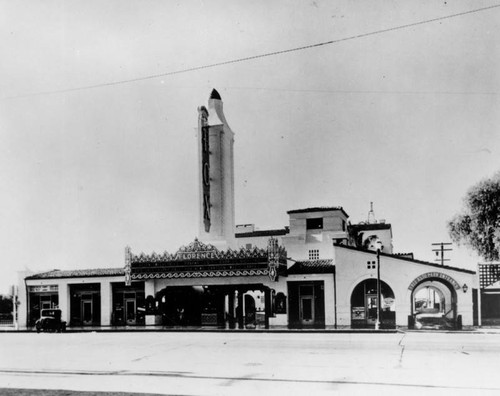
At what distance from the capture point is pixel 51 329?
3522 centimetres

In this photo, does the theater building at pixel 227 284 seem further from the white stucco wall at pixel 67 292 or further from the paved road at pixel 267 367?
the paved road at pixel 267 367

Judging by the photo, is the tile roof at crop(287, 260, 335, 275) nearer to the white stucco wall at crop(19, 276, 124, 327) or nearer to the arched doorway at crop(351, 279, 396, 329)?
the arched doorway at crop(351, 279, 396, 329)

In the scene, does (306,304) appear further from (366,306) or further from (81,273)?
(81,273)

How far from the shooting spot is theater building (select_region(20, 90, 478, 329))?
3409 cm

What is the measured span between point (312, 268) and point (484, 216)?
21.0 m

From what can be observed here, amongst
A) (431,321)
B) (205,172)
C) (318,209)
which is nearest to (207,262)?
(205,172)

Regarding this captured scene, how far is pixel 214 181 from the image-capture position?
40.9 meters

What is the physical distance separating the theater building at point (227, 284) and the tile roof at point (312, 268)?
67 mm

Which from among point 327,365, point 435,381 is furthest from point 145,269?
point 435,381

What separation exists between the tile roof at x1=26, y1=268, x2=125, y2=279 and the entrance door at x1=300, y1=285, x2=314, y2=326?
13.1 metres

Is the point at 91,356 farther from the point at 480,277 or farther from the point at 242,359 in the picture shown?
the point at 480,277

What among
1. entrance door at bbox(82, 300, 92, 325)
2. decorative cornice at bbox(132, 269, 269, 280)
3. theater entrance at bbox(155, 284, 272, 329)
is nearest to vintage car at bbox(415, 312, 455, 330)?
decorative cornice at bbox(132, 269, 269, 280)

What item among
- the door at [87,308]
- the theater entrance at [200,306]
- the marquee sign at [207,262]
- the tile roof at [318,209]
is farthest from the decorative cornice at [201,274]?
the tile roof at [318,209]

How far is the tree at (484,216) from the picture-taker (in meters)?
48.5
